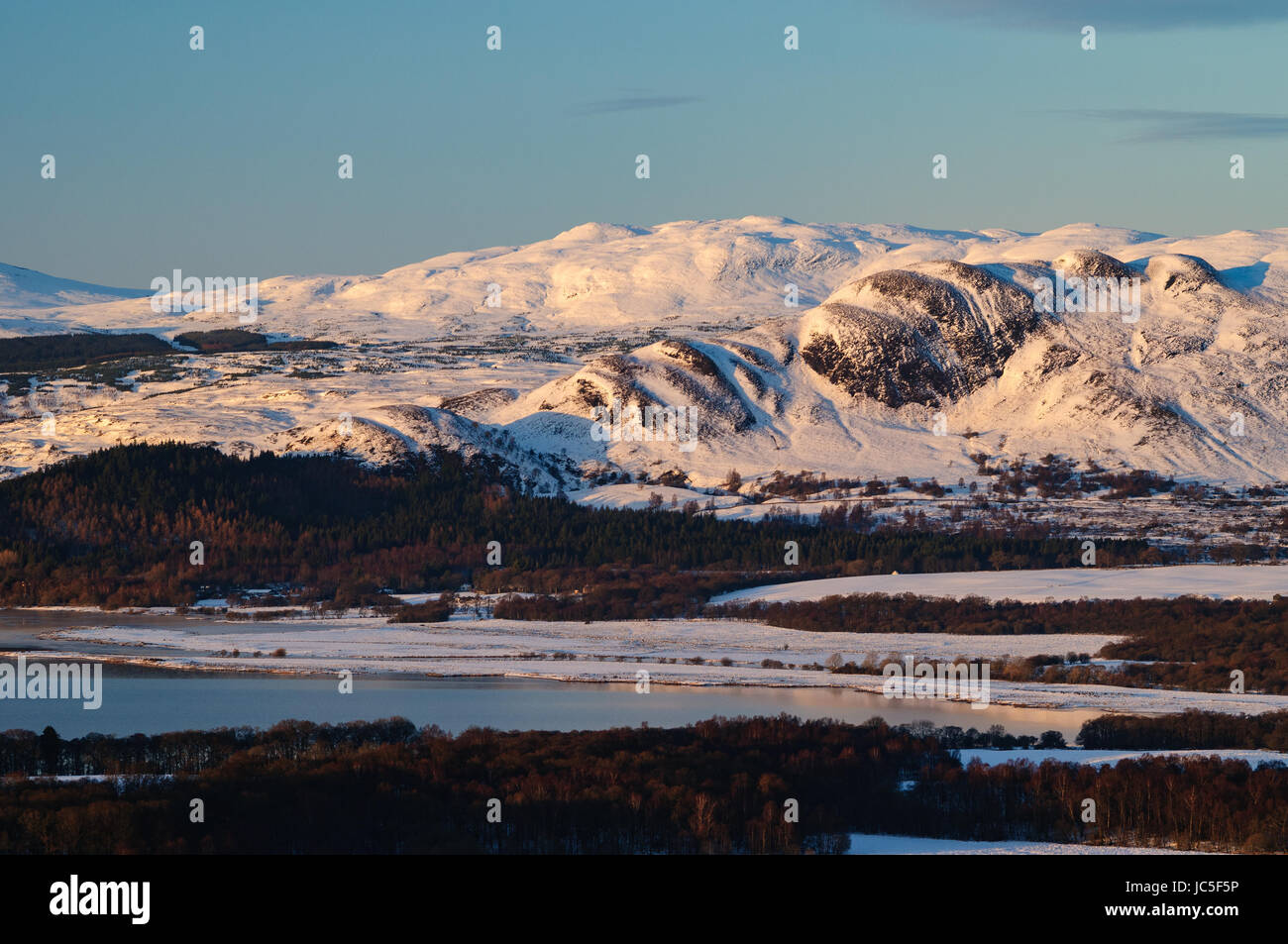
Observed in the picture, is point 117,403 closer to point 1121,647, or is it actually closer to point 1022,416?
point 1022,416

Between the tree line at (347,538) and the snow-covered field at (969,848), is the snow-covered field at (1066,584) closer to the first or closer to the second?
the tree line at (347,538)

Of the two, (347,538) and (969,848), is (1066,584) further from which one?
(969,848)

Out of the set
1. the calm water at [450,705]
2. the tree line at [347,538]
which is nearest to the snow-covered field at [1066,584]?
the tree line at [347,538]

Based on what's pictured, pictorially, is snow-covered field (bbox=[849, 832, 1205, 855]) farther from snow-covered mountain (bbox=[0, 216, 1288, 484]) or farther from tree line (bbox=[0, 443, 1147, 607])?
snow-covered mountain (bbox=[0, 216, 1288, 484])

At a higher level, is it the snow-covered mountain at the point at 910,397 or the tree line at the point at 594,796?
the snow-covered mountain at the point at 910,397

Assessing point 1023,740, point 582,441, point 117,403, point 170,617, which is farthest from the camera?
point 117,403

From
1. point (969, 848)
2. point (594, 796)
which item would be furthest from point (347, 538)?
point (969, 848)

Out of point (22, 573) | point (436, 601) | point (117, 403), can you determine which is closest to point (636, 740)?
point (436, 601)
